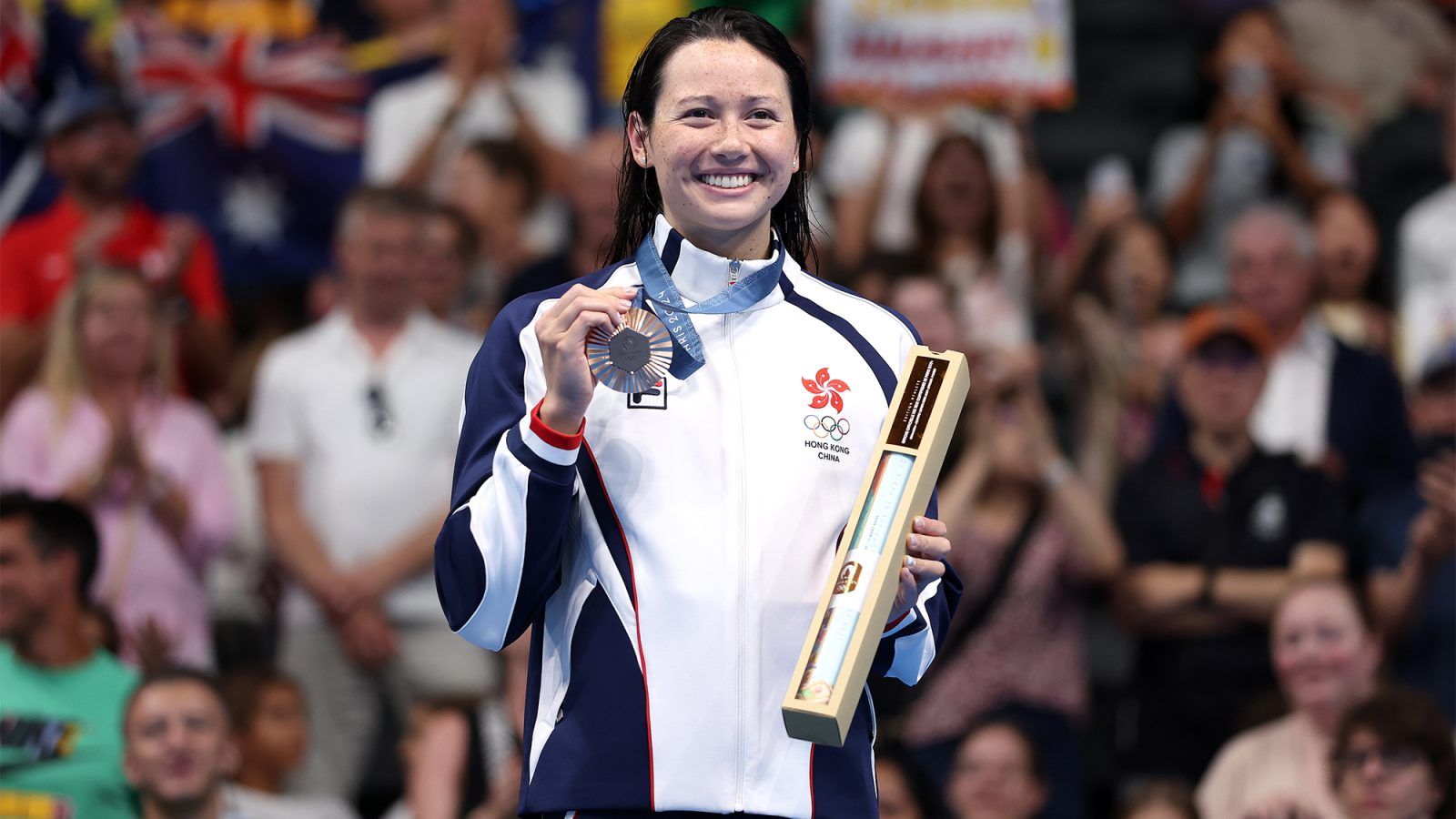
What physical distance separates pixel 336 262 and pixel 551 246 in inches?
39.3

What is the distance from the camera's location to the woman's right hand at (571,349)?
9.68ft

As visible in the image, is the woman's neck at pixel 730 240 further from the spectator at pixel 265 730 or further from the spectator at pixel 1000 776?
the spectator at pixel 265 730

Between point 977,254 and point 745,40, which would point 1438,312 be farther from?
point 745,40

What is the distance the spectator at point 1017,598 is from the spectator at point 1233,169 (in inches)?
90.1

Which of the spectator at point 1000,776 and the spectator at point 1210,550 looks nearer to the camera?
the spectator at point 1000,776

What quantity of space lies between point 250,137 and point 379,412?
2.33 metres

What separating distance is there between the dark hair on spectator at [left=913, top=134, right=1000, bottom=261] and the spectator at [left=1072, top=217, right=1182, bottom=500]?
0.46 m

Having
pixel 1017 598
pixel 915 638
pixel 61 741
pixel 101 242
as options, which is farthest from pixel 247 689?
pixel 915 638

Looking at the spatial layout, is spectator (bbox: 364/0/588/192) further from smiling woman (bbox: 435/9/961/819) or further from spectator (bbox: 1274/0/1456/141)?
smiling woman (bbox: 435/9/961/819)

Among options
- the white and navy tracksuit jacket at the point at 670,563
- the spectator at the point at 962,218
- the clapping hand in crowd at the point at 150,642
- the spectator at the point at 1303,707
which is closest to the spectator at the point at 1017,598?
the spectator at the point at 1303,707

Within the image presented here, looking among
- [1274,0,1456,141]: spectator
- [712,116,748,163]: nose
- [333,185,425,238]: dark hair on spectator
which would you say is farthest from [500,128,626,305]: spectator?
[712,116,748,163]: nose

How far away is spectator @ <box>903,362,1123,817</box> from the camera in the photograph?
733 centimetres

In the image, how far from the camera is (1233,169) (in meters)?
9.79

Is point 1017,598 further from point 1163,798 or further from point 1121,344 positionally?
point 1121,344
